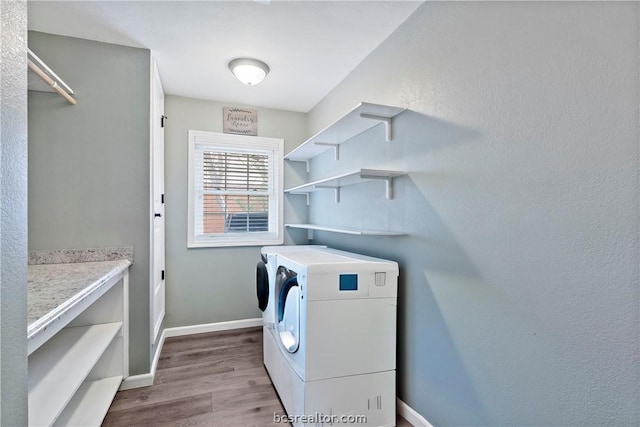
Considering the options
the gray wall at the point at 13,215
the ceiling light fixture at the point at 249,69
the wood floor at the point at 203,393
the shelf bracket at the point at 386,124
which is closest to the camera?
the gray wall at the point at 13,215

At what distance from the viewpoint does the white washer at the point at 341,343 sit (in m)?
1.56

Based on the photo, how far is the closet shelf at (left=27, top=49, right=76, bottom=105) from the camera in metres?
1.51

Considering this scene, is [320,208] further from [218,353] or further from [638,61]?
[638,61]

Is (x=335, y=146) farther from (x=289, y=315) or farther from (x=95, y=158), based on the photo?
(x=95, y=158)

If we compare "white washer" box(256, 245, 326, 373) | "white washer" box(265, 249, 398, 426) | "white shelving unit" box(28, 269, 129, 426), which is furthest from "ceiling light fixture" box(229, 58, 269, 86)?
"white shelving unit" box(28, 269, 129, 426)

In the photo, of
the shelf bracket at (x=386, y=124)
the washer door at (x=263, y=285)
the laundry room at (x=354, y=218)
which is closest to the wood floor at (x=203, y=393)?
the laundry room at (x=354, y=218)

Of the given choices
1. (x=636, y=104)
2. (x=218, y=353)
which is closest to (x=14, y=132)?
(x=636, y=104)

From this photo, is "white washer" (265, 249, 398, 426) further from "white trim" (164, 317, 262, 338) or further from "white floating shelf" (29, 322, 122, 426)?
"white trim" (164, 317, 262, 338)

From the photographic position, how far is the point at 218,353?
2605 mm

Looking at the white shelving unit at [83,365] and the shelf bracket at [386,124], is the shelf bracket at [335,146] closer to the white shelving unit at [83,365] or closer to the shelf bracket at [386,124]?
the shelf bracket at [386,124]

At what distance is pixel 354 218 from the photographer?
2436 millimetres

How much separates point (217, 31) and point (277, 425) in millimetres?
2493

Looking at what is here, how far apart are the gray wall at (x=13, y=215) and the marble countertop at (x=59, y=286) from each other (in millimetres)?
191

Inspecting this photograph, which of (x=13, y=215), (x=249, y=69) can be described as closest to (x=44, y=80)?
(x=249, y=69)
